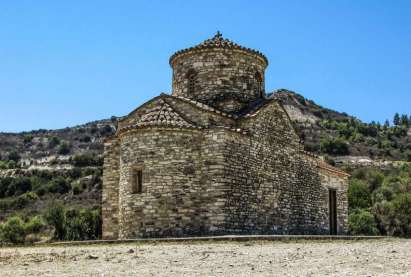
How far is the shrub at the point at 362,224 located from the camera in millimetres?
32719

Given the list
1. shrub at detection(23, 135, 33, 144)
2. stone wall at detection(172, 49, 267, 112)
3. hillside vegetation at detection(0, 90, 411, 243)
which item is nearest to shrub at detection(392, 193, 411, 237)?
hillside vegetation at detection(0, 90, 411, 243)

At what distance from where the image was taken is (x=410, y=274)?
301 inches

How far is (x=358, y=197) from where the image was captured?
42.8 m

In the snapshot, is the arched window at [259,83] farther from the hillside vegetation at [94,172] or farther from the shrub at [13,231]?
the shrub at [13,231]

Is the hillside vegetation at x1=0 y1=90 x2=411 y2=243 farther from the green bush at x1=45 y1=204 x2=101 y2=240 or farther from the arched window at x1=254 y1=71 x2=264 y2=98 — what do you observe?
the arched window at x1=254 y1=71 x2=264 y2=98

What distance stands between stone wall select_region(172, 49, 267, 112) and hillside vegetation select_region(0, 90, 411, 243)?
1459 cm

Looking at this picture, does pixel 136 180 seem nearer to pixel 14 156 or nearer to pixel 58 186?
pixel 58 186

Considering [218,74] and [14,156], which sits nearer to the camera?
[218,74]

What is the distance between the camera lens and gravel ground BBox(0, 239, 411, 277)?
805cm

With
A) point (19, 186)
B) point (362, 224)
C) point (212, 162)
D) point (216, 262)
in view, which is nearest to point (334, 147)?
point (362, 224)

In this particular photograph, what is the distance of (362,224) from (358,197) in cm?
969

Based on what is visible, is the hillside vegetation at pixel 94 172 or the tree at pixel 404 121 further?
the tree at pixel 404 121

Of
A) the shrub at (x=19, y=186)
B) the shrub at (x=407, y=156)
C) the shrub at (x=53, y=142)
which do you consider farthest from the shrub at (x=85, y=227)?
the shrub at (x=407, y=156)

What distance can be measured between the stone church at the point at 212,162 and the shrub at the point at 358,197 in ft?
68.4
